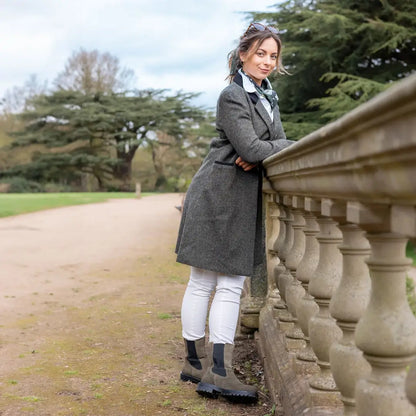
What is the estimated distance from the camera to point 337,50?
1623 centimetres

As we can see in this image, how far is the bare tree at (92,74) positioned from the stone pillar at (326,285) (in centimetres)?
4791

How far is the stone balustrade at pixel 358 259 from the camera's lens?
43.7 inches

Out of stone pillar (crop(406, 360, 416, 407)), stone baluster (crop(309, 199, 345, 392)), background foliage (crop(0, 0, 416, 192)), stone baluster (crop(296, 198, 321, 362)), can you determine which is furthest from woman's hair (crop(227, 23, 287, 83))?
background foliage (crop(0, 0, 416, 192))

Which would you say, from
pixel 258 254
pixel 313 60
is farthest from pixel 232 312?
pixel 313 60

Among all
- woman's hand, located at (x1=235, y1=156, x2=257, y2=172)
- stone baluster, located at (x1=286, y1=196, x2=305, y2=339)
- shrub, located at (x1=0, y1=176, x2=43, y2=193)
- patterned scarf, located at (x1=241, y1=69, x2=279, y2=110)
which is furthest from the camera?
shrub, located at (x1=0, y1=176, x2=43, y2=193)

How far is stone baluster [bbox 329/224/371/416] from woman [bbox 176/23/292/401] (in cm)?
139

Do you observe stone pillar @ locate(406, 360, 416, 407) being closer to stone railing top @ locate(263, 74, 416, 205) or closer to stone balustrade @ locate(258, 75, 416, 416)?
stone balustrade @ locate(258, 75, 416, 416)

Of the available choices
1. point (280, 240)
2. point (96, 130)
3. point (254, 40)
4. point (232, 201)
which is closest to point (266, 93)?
point (254, 40)

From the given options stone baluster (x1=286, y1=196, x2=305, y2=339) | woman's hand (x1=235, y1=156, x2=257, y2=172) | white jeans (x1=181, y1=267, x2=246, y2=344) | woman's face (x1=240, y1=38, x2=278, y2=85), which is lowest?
white jeans (x1=181, y1=267, x2=246, y2=344)

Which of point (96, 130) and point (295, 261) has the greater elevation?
point (96, 130)

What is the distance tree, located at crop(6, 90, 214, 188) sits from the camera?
44406 mm

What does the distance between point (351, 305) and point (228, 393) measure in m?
1.52

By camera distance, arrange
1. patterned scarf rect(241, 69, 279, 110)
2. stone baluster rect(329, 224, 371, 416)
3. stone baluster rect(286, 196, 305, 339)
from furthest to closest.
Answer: patterned scarf rect(241, 69, 279, 110)
stone baluster rect(286, 196, 305, 339)
stone baluster rect(329, 224, 371, 416)

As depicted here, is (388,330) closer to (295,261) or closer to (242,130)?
(295,261)
